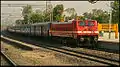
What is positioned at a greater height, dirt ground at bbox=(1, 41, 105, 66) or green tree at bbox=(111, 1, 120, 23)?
green tree at bbox=(111, 1, 120, 23)

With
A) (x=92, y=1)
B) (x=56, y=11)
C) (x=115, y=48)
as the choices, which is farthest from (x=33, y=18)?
(x=92, y=1)

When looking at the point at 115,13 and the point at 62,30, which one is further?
the point at 115,13

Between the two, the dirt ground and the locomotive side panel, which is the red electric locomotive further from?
the dirt ground

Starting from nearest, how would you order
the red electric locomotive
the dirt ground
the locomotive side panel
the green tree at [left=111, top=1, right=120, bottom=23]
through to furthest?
the dirt ground < the red electric locomotive < the locomotive side panel < the green tree at [left=111, top=1, right=120, bottom=23]

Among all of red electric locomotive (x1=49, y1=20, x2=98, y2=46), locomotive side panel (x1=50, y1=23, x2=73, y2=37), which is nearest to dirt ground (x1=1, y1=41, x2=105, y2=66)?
red electric locomotive (x1=49, y1=20, x2=98, y2=46)

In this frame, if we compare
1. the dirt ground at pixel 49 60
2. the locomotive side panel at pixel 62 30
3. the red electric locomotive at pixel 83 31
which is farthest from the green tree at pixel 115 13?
the dirt ground at pixel 49 60

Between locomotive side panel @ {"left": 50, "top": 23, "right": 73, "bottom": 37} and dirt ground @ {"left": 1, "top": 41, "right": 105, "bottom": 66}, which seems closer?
dirt ground @ {"left": 1, "top": 41, "right": 105, "bottom": 66}

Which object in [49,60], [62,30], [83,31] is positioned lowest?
[49,60]

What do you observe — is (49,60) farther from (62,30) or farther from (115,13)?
(115,13)

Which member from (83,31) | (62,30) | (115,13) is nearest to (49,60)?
(83,31)

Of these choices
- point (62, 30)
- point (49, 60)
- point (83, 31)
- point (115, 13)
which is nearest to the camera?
point (49, 60)

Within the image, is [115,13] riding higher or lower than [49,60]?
higher

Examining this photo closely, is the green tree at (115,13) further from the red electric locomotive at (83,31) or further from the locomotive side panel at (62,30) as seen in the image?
the red electric locomotive at (83,31)

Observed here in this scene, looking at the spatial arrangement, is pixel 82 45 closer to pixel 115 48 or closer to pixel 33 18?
pixel 115 48
